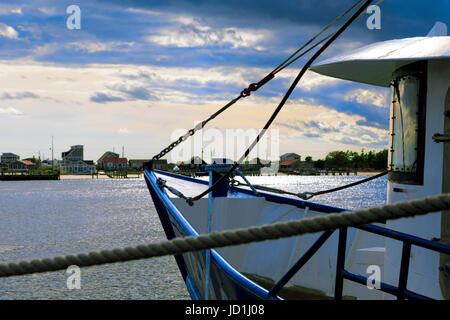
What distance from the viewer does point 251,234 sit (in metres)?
2.05

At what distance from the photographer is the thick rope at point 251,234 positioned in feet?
6.30

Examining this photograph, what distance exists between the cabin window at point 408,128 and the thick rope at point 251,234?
10.2 ft

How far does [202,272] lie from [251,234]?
13.7 ft

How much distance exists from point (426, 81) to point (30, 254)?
90.0 feet

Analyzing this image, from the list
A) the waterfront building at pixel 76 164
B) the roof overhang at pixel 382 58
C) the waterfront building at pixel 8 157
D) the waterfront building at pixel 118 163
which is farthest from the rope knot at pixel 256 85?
the waterfront building at pixel 8 157

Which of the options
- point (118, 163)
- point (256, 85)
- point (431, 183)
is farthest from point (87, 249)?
point (118, 163)

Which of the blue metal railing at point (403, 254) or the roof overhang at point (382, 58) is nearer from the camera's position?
the blue metal railing at point (403, 254)

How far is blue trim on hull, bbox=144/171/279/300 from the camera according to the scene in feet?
15.9

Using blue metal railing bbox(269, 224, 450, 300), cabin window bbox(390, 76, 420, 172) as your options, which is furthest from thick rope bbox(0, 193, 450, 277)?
cabin window bbox(390, 76, 420, 172)

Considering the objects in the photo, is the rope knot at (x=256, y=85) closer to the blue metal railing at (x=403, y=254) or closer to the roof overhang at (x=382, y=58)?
the roof overhang at (x=382, y=58)

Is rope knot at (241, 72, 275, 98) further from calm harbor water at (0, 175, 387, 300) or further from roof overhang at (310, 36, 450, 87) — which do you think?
calm harbor water at (0, 175, 387, 300)

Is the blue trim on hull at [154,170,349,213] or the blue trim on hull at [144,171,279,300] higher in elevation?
the blue trim on hull at [154,170,349,213]

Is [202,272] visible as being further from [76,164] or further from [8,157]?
[8,157]

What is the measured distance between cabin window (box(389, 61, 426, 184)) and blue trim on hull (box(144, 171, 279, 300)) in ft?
7.47
